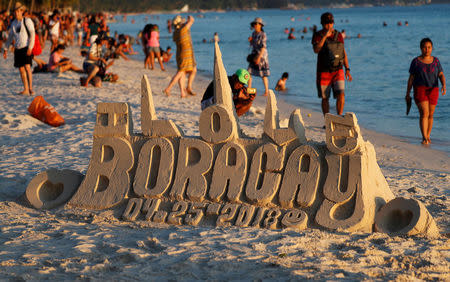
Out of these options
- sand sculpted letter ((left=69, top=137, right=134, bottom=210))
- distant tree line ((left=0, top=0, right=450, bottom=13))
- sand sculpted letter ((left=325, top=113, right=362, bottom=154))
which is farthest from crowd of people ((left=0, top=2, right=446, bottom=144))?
distant tree line ((left=0, top=0, right=450, bottom=13))

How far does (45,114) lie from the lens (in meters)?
9.84

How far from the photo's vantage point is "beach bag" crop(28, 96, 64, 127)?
32.2 ft

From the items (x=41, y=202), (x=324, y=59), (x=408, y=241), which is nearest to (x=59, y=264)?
(x=41, y=202)

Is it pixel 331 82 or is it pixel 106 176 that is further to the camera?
pixel 331 82

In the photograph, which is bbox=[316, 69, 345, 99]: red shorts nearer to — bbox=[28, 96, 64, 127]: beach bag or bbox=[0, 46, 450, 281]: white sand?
bbox=[0, 46, 450, 281]: white sand

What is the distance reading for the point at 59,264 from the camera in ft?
12.9

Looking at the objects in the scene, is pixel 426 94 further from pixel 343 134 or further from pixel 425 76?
pixel 343 134

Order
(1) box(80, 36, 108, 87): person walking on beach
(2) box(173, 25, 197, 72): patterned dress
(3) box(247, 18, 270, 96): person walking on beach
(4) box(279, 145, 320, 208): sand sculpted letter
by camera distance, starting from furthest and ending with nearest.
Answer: (1) box(80, 36, 108, 87): person walking on beach, (2) box(173, 25, 197, 72): patterned dress, (3) box(247, 18, 270, 96): person walking on beach, (4) box(279, 145, 320, 208): sand sculpted letter

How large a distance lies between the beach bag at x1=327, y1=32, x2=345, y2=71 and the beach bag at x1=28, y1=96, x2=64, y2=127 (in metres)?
4.67

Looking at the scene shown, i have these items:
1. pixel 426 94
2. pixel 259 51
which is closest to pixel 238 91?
pixel 426 94

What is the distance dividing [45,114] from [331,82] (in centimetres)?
487

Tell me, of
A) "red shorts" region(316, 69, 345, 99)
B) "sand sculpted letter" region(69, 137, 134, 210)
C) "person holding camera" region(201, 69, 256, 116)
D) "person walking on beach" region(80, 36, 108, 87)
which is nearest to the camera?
"sand sculpted letter" region(69, 137, 134, 210)

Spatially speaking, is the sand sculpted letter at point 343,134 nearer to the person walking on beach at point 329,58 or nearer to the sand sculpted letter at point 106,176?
the sand sculpted letter at point 106,176

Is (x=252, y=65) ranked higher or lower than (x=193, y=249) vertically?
higher
